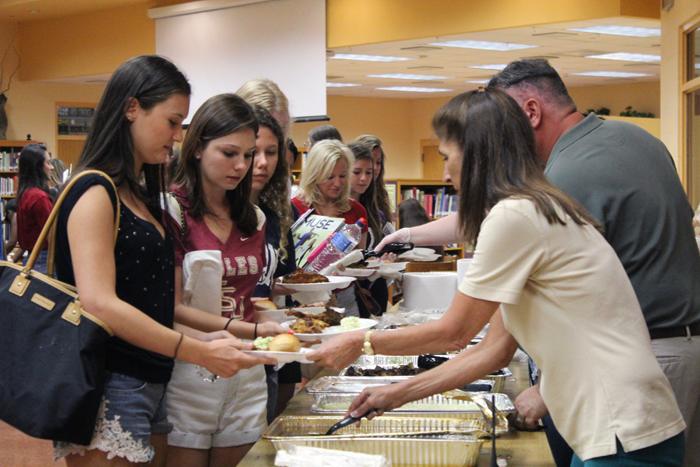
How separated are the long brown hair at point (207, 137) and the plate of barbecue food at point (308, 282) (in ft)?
1.58

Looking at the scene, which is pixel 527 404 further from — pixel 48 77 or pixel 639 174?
pixel 48 77

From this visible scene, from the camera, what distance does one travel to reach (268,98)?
11.0 feet

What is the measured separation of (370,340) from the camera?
2.23 m

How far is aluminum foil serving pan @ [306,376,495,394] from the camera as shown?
8.69ft

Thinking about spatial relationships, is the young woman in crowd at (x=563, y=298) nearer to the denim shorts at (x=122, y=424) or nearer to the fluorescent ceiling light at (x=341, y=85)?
the denim shorts at (x=122, y=424)

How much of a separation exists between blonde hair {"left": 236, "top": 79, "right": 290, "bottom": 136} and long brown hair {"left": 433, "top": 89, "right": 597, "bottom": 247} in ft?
4.77

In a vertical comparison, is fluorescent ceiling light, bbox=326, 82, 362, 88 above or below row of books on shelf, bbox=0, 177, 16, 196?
above

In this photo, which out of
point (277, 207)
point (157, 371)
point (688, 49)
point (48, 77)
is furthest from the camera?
point (48, 77)

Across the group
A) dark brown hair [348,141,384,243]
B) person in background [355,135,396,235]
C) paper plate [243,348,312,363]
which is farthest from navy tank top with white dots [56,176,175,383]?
person in background [355,135,396,235]

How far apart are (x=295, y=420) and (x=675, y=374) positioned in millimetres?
Answer: 902

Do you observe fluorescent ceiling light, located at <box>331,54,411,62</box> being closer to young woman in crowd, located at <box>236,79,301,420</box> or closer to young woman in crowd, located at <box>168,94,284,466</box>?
young woman in crowd, located at <box>236,79,301,420</box>

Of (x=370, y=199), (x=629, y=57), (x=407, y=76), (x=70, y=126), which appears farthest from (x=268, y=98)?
(x=70, y=126)

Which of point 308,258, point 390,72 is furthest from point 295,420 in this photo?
point 390,72

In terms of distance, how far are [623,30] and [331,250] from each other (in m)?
6.87
